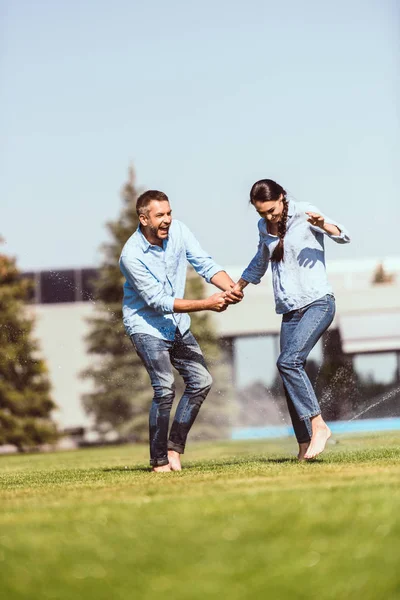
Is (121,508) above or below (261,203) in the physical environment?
below

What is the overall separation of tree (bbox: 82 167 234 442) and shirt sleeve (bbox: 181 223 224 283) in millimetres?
25510

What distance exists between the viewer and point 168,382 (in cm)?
767

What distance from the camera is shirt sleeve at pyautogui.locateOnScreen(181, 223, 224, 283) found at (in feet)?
26.1

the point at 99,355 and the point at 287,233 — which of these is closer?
the point at 287,233

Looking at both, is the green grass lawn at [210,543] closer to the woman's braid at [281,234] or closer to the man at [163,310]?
the man at [163,310]

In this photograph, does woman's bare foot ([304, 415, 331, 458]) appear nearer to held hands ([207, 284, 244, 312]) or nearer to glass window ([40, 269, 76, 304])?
held hands ([207, 284, 244, 312])

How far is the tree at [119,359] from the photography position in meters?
34.0

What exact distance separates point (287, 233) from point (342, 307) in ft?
105

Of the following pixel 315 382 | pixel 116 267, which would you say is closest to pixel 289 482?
pixel 315 382

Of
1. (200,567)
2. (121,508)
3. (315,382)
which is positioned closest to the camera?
(200,567)

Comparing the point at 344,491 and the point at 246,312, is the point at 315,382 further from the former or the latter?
the point at 344,491

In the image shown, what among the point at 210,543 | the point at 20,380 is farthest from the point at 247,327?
the point at 210,543

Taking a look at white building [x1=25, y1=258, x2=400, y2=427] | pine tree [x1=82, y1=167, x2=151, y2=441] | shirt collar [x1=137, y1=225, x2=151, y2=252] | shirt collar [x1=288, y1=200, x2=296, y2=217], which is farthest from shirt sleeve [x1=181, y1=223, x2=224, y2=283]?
pine tree [x1=82, y1=167, x2=151, y2=441]

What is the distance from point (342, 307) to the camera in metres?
39.2
